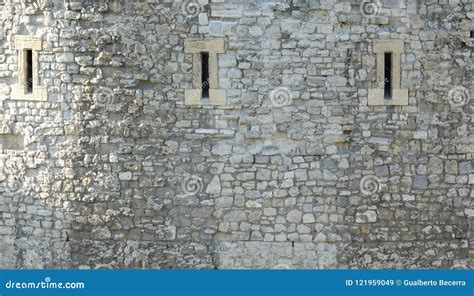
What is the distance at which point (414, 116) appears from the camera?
11867mm

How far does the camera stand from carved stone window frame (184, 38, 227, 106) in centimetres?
1177

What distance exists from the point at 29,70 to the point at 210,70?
212 centimetres

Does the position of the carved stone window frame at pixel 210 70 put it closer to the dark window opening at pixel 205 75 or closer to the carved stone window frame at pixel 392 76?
the dark window opening at pixel 205 75

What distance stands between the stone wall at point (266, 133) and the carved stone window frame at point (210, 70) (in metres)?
0.06

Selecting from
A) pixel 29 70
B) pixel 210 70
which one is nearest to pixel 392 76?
pixel 210 70

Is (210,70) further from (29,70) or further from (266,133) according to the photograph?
(29,70)

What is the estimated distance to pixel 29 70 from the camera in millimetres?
12289

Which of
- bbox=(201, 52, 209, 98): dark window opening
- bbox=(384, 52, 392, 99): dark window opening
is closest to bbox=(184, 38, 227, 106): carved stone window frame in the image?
bbox=(201, 52, 209, 98): dark window opening

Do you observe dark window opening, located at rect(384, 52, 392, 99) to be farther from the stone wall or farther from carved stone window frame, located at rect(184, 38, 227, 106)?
carved stone window frame, located at rect(184, 38, 227, 106)

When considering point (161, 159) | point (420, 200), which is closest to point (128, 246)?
point (161, 159)

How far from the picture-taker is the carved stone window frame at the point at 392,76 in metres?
11.8

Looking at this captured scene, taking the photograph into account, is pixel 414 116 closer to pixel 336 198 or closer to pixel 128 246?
pixel 336 198

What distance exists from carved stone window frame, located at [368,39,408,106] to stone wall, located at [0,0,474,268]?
0.06m

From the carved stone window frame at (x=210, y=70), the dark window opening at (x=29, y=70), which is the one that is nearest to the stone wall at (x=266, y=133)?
the carved stone window frame at (x=210, y=70)
